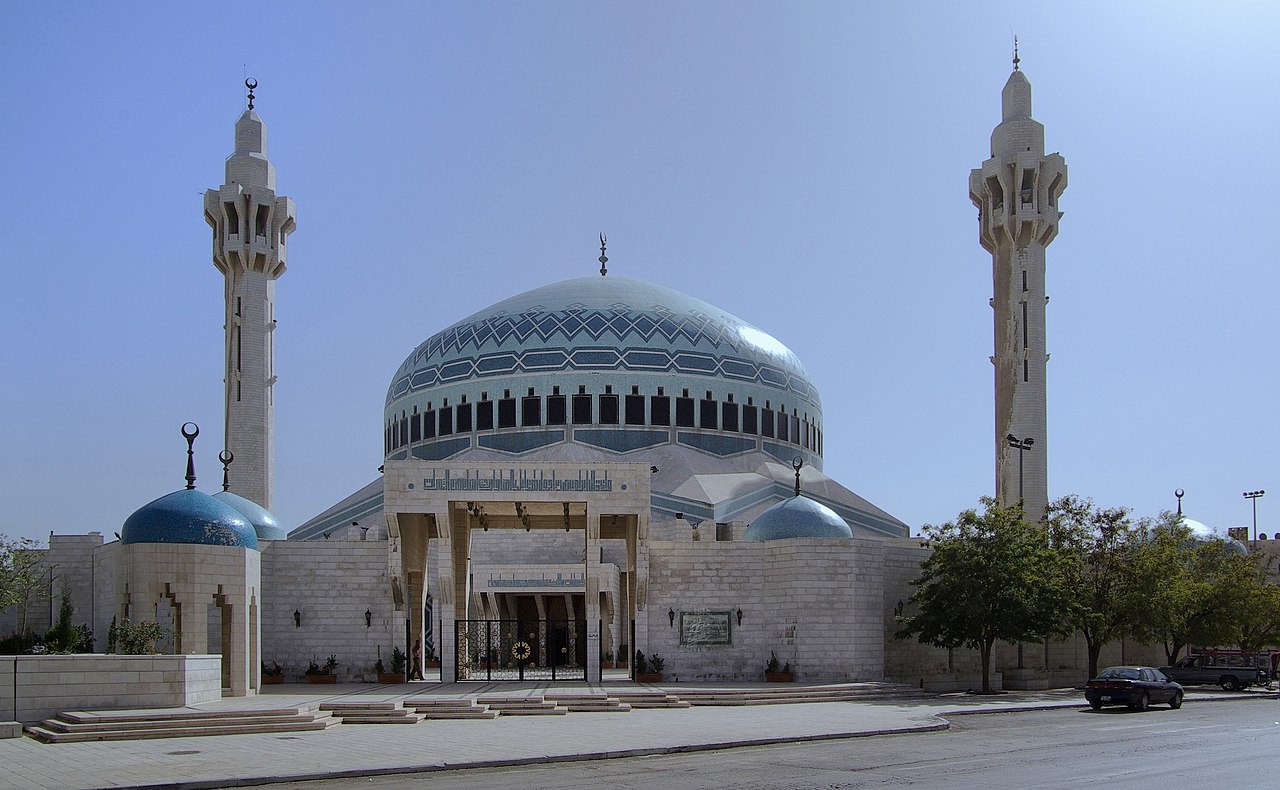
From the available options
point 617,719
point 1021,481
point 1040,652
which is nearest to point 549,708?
point 617,719

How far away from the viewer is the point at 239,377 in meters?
42.2

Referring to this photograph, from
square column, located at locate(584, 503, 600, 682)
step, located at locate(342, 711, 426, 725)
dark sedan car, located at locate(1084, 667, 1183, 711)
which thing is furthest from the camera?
square column, located at locate(584, 503, 600, 682)

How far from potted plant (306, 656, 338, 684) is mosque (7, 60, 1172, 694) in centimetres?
25

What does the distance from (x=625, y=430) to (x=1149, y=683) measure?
76.6 feet

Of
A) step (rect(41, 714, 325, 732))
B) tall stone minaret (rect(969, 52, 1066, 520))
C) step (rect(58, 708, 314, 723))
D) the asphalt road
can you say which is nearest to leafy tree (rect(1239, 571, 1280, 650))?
tall stone minaret (rect(969, 52, 1066, 520))

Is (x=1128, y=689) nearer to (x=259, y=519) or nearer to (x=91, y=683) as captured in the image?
(x=91, y=683)

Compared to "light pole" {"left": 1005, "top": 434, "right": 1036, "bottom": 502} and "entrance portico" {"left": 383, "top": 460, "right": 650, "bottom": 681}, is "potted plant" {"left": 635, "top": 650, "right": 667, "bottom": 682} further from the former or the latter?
"light pole" {"left": 1005, "top": 434, "right": 1036, "bottom": 502}

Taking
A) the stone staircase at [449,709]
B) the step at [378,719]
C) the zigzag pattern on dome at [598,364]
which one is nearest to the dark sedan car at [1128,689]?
the stone staircase at [449,709]

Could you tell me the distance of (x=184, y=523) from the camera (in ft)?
81.0

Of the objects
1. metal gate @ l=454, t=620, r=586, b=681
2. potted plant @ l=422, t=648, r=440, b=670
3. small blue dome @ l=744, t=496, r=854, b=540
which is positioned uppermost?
small blue dome @ l=744, t=496, r=854, b=540

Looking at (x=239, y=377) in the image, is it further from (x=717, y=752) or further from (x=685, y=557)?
(x=717, y=752)

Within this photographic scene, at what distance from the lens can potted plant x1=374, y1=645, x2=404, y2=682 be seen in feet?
100

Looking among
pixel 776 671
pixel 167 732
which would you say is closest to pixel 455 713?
pixel 167 732

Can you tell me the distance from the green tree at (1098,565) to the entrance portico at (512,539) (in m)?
11.5
